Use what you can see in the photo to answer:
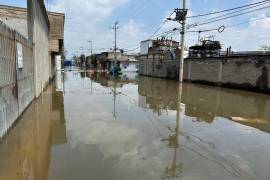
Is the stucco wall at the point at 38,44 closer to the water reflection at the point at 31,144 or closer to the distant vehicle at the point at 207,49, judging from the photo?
the water reflection at the point at 31,144

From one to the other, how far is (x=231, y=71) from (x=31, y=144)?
1803cm

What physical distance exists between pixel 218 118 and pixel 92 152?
568cm

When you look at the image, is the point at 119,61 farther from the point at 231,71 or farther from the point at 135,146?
the point at 135,146

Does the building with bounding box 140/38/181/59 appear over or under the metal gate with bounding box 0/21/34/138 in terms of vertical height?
over

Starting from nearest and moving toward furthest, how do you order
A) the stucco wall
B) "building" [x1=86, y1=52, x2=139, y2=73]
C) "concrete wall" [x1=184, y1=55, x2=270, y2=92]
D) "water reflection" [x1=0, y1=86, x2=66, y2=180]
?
1. "water reflection" [x1=0, y1=86, x2=66, y2=180]
2. the stucco wall
3. "concrete wall" [x1=184, y1=55, x2=270, y2=92]
4. "building" [x1=86, y1=52, x2=139, y2=73]

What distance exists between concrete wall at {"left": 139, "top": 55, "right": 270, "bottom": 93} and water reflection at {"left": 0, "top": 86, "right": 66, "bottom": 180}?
1406 cm

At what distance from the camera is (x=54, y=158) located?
512 cm

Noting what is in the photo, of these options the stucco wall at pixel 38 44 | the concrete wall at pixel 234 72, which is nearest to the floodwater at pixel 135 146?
the stucco wall at pixel 38 44

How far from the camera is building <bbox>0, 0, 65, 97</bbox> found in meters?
12.2

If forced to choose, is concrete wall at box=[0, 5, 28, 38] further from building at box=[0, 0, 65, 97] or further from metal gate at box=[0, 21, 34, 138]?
metal gate at box=[0, 21, 34, 138]

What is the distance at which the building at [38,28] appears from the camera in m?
12.2

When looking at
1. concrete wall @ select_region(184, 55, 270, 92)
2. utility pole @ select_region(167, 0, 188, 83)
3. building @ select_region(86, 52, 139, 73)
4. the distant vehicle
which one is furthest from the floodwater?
building @ select_region(86, 52, 139, 73)

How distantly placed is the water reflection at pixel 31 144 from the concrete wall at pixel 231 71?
14.1 metres

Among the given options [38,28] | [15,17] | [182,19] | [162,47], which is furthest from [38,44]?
[162,47]
